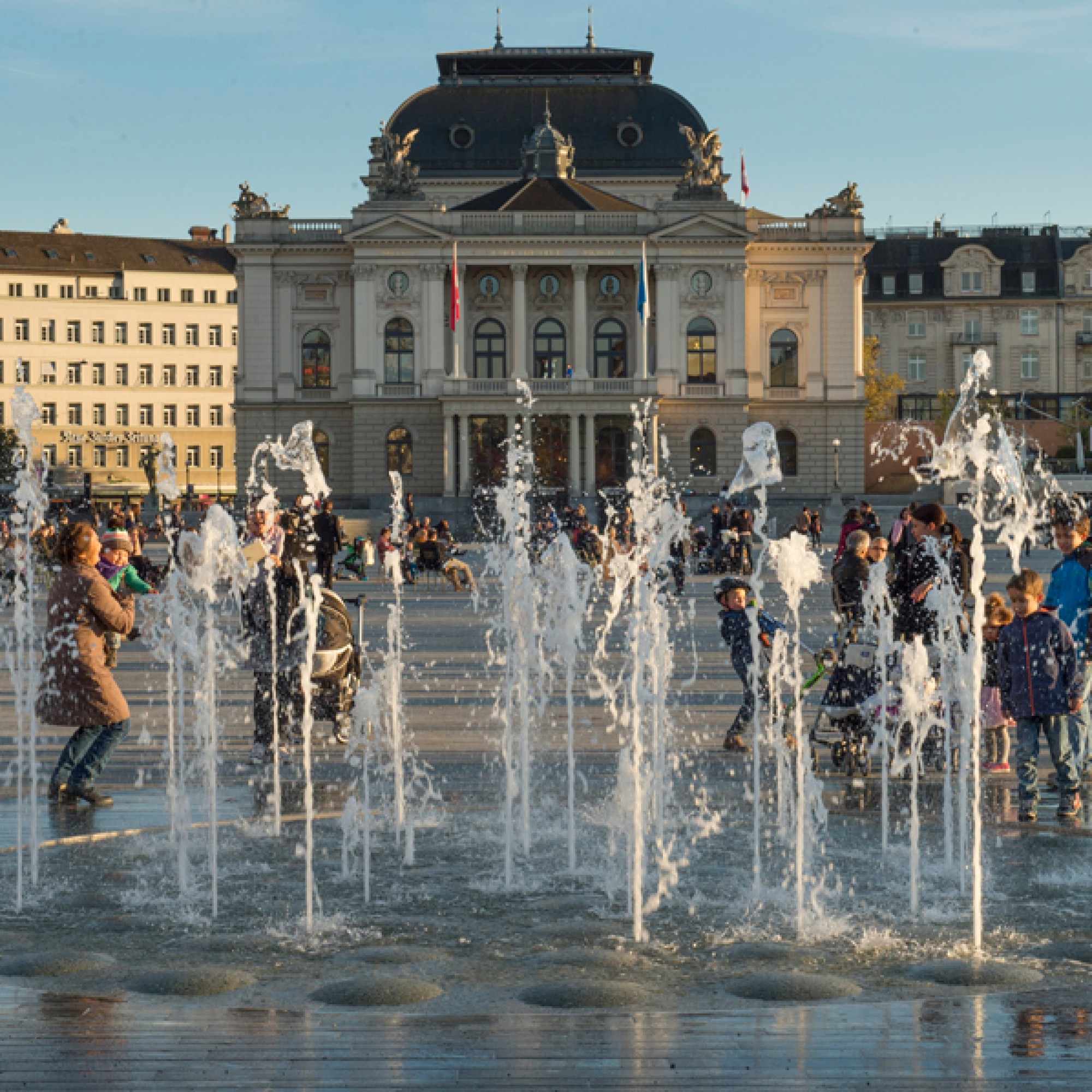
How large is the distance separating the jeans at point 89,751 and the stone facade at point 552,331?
58363 millimetres

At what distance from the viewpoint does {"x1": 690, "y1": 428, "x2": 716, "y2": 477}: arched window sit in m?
71.8

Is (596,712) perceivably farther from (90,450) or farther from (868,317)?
(90,450)

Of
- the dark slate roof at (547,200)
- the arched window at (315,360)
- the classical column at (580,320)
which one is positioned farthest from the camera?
the arched window at (315,360)

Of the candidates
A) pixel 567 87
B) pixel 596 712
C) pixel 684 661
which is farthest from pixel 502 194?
pixel 596 712

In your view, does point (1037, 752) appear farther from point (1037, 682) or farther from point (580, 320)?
point (580, 320)

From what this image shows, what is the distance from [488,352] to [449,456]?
585cm

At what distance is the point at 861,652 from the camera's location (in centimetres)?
1231

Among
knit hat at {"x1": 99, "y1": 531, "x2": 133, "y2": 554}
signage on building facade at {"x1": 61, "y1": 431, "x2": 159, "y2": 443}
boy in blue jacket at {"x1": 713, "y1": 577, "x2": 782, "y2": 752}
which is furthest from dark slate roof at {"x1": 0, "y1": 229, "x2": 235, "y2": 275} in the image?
boy in blue jacket at {"x1": 713, "y1": 577, "x2": 782, "y2": 752}

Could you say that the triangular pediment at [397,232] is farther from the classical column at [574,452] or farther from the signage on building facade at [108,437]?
the signage on building facade at [108,437]

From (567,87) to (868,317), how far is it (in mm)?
25877

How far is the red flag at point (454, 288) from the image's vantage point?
2640 inches

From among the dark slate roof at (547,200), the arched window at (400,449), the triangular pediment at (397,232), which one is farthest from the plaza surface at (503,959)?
the dark slate roof at (547,200)

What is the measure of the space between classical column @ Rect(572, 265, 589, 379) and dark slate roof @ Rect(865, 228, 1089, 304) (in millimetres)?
30432

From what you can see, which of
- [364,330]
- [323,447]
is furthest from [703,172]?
[323,447]
